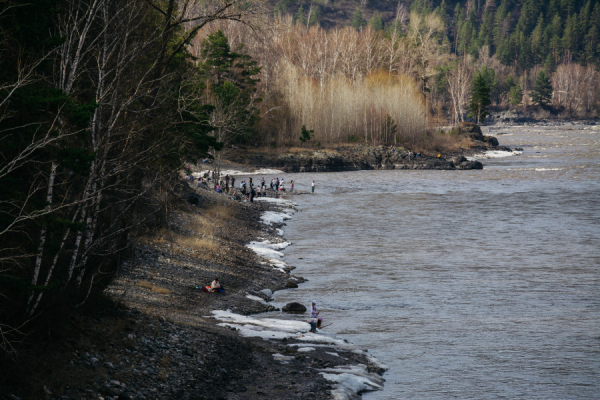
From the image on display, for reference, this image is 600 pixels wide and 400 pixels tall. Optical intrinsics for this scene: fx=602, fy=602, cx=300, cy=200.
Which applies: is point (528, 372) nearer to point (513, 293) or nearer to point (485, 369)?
point (485, 369)

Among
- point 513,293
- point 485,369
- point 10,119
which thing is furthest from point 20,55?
point 513,293

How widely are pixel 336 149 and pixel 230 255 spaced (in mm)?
61702

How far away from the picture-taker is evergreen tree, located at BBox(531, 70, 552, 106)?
626ft

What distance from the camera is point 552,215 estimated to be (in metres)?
44.1

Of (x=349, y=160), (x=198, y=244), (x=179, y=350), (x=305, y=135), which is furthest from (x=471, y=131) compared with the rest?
(x=179, y=350)

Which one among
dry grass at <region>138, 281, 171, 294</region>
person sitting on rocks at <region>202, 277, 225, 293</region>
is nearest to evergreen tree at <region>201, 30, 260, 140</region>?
person sitting on rocks at <region>202, 277, 225, 293</region>

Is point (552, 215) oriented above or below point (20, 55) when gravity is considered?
below

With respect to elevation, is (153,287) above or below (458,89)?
below

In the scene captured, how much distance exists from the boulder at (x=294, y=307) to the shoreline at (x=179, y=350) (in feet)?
2.01

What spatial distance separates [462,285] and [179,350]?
47.6ft

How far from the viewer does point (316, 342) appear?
55.5 ft

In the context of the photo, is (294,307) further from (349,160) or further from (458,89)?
(458,89)

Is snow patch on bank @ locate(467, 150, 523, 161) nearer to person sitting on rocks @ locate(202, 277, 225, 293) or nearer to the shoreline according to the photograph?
the shoreline

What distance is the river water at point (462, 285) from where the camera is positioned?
1570 centimetres
